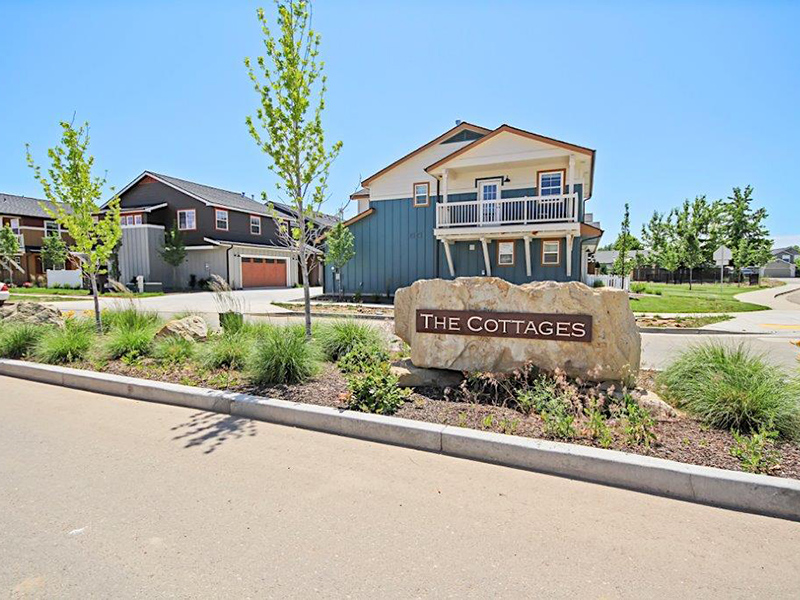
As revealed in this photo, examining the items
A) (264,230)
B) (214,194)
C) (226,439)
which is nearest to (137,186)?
(214,194)

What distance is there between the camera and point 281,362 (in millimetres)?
5512

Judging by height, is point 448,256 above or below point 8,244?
below

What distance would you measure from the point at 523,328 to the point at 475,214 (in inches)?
605

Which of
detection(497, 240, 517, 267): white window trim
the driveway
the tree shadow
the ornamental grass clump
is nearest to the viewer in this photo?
the tree shadow

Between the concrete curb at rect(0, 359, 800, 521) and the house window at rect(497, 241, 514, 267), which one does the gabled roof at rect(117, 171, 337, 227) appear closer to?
the house window at rect(497, 241, 514, 267)

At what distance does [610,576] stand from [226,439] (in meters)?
3.42

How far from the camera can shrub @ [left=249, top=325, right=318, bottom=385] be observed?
5.48 m

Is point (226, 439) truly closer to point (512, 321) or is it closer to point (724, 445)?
point (512, 321)

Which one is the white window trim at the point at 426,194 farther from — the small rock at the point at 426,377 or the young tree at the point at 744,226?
the young tree at the point at 744,226

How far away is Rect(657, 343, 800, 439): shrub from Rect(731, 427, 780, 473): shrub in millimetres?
119

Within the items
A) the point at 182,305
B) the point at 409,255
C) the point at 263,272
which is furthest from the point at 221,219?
the point at 409,255

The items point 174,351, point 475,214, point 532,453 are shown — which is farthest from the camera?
point 475,214

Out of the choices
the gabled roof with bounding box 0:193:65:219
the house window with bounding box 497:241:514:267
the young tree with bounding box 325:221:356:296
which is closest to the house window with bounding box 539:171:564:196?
the house window with bounding box 497:241:514:267

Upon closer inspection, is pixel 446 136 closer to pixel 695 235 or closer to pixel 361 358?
pixel 361 358
